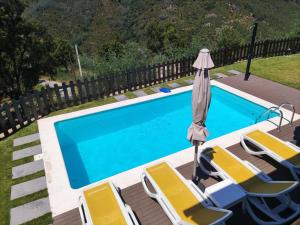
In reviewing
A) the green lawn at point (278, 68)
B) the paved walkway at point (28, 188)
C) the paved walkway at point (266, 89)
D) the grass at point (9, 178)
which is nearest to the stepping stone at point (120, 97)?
the grass at point (9, 178)

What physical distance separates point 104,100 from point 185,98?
4001mm

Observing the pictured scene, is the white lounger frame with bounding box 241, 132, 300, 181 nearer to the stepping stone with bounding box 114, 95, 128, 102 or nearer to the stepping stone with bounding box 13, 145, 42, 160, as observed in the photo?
the stepping stone with bounding box 114, 95, 128, 102

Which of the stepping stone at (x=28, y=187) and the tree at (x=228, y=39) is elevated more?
the tree at (x=228, y=39)

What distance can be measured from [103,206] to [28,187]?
107 inches

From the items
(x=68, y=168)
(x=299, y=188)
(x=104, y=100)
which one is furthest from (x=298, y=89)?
(x=68, y=168)

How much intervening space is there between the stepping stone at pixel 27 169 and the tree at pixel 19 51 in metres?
5.39

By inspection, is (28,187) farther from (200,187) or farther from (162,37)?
(162,37)

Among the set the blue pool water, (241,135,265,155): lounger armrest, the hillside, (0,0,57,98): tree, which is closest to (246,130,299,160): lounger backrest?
(241,135,265,155): lounger armrest

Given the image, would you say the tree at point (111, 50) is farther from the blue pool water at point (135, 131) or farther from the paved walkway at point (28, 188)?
the paved walkway at point (28, 188)

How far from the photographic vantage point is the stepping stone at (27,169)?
7316mm

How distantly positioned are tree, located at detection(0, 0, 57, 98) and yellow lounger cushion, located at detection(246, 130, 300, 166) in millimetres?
10329

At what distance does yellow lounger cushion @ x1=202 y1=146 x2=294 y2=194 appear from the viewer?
18.0ft

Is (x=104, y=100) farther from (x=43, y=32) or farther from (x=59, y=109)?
Result: (x=43, y=32)

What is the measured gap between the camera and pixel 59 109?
1125 cm
